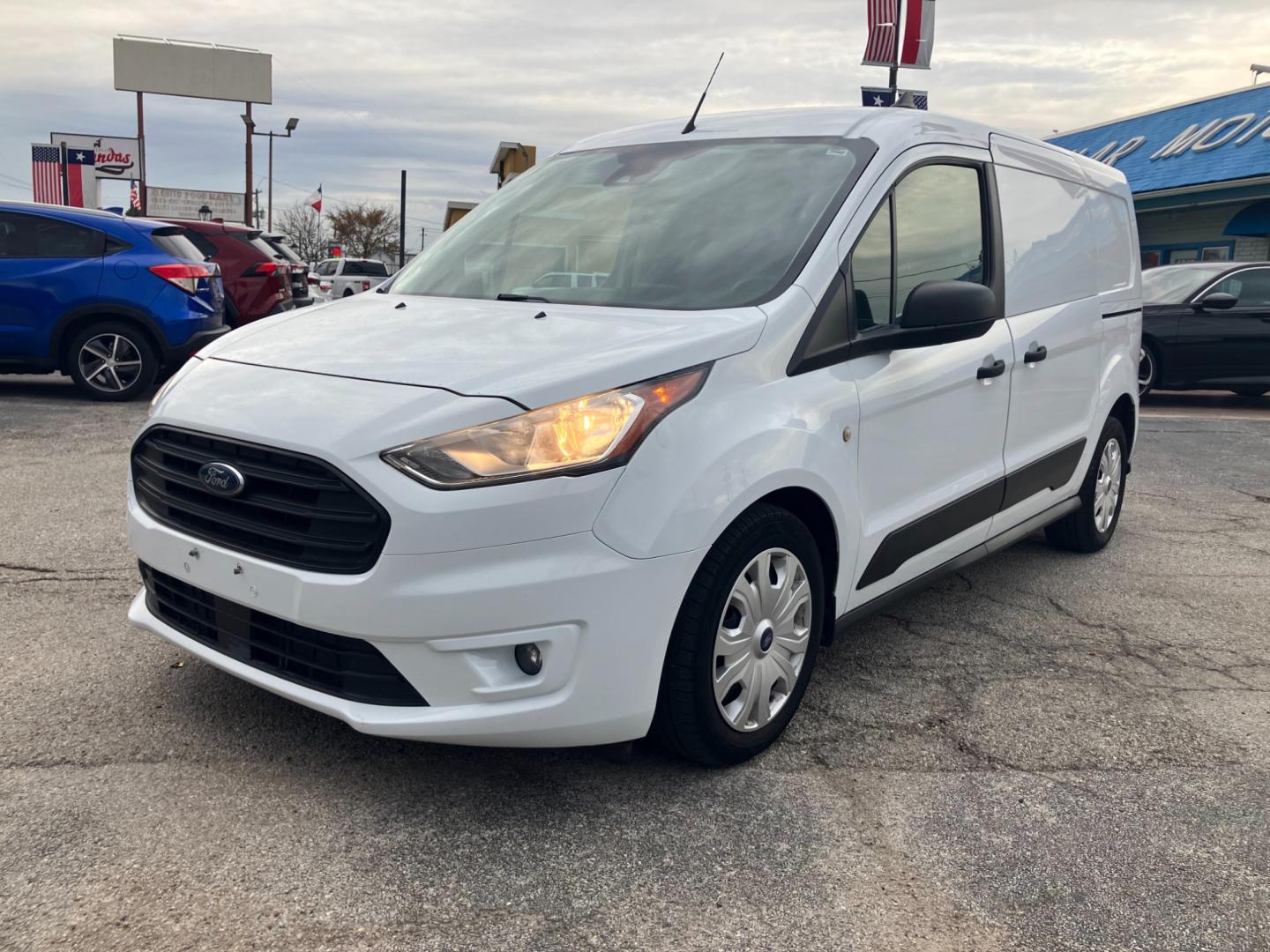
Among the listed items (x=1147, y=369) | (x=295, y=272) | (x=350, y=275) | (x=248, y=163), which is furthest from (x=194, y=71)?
(x=1147, y=369)

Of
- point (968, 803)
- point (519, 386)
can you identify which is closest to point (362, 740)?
point (519, 386)

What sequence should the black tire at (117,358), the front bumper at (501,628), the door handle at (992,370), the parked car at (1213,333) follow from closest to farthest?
the front bumper at (501,628) < the door handle at (992,370) < the black tire at (117,358) < the parked car at (1213,333)

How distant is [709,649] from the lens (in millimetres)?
2875

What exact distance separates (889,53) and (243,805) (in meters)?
9.41

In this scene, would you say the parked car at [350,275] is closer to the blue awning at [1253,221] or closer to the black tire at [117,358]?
the black tire at [117,358]

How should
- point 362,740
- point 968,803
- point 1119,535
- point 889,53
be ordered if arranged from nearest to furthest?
point 968,803
point 362,740
point 1119,535
point 889,53

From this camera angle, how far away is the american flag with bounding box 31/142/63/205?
37.7m

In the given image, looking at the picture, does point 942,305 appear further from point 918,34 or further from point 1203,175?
point 1203,175

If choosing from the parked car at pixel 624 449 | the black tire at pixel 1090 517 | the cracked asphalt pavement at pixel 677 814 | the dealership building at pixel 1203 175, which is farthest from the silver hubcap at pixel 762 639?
the dealership building at pixel 1203 175

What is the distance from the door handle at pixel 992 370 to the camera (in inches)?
157

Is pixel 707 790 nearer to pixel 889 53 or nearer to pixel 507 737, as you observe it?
pixel 507 737

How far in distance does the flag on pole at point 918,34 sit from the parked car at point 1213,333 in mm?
3693

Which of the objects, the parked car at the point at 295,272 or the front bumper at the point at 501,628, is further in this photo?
the parked car at the point at 295,272

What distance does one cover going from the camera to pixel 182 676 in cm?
361
